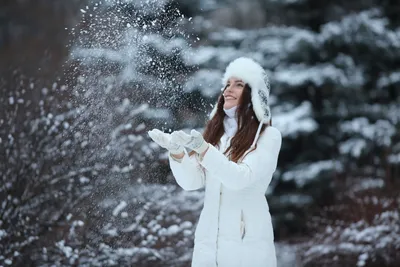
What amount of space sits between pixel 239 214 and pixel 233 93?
561 millimetres

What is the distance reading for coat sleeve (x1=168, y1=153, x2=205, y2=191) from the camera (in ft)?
8.73

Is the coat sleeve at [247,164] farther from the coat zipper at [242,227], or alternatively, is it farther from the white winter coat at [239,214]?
the coat zipper at [242,227]

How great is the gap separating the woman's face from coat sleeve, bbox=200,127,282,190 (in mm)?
200

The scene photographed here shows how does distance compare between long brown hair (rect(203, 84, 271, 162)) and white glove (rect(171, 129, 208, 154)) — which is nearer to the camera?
white glove (rect(171, 129, 208, 154))

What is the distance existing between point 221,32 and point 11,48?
294 cm

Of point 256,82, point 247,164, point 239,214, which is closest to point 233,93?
point 256,82

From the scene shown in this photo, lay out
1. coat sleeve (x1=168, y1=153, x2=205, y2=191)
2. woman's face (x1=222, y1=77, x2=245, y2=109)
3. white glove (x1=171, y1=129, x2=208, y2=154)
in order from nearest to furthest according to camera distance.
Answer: white glove (x1=171, y1=129, x2=208, y2=154), coat sleeve (x1=168, y1=153, x2=205, y2=191), woman's face (x1=222, y1=77, x2=245, y2=109)

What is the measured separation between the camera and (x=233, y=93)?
2785 millimetres

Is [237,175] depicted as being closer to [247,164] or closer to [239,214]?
[247,164]

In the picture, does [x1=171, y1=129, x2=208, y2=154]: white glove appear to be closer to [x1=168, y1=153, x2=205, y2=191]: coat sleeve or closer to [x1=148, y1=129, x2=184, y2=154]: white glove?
[x1=148, y1=129, x2=184, y2=154]: white glove

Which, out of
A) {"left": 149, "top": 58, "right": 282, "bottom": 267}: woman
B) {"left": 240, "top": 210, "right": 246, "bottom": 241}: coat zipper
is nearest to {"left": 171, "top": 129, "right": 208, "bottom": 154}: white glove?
{"left": 149, "top": 58, "right": 282, "bottom": 267}: woman

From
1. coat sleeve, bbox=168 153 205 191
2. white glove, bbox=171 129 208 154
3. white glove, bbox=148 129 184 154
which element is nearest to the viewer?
white glove, bbox=171 129 208 154

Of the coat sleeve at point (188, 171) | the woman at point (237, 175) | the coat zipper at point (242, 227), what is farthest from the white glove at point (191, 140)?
→ the coat zipper at point (242, 227)

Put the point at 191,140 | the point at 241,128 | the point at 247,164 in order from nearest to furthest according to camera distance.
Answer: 1. the point at 191,140
2. the point at 247,164
3. the point at 241,128
